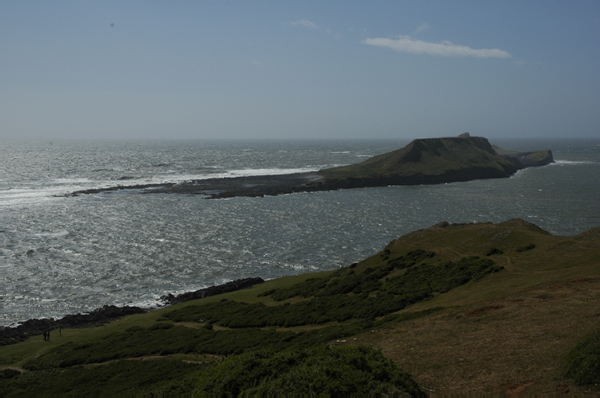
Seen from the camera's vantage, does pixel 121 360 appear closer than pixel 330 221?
Yes

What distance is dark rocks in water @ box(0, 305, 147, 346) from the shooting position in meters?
39.9

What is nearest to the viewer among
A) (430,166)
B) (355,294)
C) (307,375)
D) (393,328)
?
(307,375)

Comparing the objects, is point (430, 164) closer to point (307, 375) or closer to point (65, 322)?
point (65, 322)

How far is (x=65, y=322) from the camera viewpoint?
143ft

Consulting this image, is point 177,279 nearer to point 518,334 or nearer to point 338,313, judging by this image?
point 338,313

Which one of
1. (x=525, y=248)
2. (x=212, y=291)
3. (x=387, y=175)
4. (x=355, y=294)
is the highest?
(x=387, y=175)

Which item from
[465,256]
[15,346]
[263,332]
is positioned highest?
[465,256]

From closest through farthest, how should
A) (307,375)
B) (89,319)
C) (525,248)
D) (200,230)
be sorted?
(307,375), (525,248), (89,319), (200,230)

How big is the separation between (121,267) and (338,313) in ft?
137

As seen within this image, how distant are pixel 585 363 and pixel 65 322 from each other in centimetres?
4679

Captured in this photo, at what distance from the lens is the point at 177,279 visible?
5709cm

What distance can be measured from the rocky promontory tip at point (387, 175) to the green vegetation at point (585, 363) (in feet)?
356

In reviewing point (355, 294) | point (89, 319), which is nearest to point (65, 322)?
point (89, 319)

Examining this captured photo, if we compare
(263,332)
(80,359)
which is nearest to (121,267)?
(80,359)
